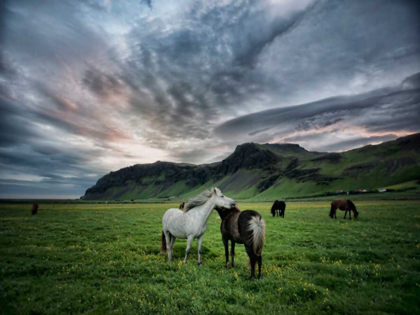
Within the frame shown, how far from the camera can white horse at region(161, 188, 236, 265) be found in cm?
1041

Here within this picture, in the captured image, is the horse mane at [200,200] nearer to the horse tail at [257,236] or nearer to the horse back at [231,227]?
the horse back at [231,227]

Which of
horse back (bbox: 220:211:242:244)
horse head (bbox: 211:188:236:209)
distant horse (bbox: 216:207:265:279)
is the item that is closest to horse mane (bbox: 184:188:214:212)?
horse head (bbox: 211:188:236:209)

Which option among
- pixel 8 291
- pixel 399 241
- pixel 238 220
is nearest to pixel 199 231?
pixel 238 220

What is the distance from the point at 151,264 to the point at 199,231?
9.84 ft

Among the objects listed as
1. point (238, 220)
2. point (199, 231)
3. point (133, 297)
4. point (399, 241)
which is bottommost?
point (399, 241)

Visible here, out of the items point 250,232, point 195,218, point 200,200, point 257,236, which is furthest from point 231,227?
point 200,200

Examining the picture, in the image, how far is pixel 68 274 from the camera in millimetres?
8805

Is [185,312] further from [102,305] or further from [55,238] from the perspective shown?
[55,238]

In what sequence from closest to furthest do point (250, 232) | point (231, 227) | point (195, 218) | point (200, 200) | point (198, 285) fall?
point (198, 285) < point (250, 232) < point (231, 227) < point (195, 218) < point (200, 200)

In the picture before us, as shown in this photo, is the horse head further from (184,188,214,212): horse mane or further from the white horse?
(184,188,214,212): horse mane

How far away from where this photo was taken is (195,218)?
10.6 m

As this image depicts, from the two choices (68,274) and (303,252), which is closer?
(68,274)

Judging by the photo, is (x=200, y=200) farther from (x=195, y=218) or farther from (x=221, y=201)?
(x=221, y=201)

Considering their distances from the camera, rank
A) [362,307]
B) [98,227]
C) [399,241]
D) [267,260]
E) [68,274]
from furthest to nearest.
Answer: [98,227], [399,241], [267,260], [68,274], [362,307]
